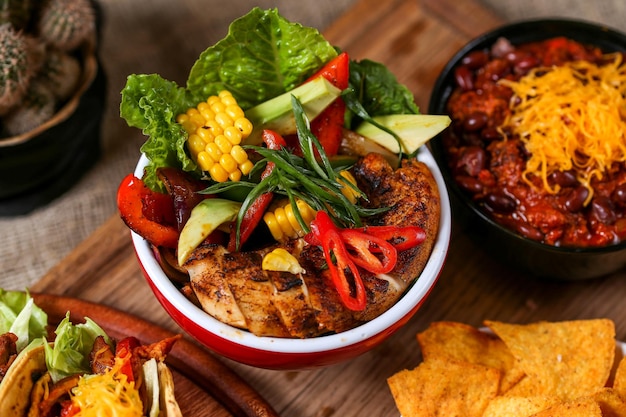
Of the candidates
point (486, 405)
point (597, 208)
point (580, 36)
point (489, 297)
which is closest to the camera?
point (486, 405)

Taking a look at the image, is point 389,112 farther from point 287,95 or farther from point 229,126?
point 229,126

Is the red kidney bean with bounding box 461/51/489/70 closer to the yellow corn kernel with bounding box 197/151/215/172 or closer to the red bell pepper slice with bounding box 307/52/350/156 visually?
the red bell pepper slice with bounding box 307/52/350/156

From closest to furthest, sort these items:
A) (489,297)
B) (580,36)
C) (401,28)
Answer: (489,297), (580,36), (401,28)

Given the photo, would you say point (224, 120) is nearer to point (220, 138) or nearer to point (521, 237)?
point (220, 138)

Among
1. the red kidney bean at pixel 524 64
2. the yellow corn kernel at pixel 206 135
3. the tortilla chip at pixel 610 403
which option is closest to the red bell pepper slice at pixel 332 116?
the yellow corn kernel at pixel 206 135

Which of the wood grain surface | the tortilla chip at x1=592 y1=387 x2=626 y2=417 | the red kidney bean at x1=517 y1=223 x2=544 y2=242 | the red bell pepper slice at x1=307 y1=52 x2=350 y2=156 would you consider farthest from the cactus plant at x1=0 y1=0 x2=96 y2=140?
the tortilla chip at x1=592 y1=387 x2=626 y2=417

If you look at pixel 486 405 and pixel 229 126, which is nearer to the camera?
pixel 229 126

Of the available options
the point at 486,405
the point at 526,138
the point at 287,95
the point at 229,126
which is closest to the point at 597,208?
the point at 526,138
